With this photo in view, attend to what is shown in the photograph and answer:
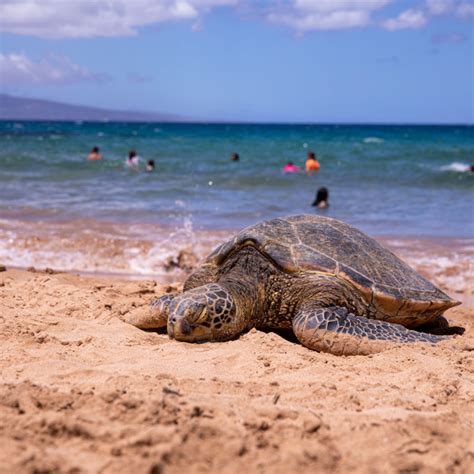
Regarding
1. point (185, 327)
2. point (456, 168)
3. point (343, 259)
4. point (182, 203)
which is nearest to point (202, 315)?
point (185, 327)

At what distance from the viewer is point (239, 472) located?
2.35m

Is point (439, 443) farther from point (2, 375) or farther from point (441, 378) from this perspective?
point (2, 375)

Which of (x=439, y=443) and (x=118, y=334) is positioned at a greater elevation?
(x=439, y=443)

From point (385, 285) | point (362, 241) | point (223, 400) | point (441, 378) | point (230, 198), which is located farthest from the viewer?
point (230, 198)

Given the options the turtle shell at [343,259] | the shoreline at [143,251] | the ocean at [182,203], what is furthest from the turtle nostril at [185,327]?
the ocean at [182,203]

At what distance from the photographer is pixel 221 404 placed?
293 centimetres

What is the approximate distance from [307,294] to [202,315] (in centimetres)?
83

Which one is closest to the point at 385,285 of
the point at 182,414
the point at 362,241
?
the point at 362,241

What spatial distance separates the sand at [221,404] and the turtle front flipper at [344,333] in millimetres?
106

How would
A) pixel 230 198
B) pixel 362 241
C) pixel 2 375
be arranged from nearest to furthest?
pixel 2 375 < pixel 362 241 < pixel 230 198

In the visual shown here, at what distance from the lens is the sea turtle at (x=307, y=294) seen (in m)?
4.48

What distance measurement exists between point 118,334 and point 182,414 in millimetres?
2118

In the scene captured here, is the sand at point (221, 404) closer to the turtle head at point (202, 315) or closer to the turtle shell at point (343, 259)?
the turtle head at point (202, 315)

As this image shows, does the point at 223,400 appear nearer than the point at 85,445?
No
